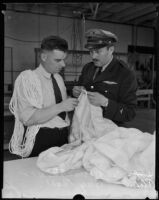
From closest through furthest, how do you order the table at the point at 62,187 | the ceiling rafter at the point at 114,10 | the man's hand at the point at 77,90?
1. the table at the point at 62,187
2. the ceiling rafter at the point at 114,10
3. the man's hand at the point at 77,90

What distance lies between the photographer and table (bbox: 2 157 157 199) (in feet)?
2.93

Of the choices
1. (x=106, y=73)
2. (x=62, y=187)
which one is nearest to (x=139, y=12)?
(x=106, y=73)

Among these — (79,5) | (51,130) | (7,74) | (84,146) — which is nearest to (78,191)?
(84,146)

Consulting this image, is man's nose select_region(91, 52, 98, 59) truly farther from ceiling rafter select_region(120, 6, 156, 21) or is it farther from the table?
the table

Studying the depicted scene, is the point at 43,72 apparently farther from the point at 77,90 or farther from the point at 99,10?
the point at 99,10

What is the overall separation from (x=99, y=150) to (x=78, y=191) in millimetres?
181

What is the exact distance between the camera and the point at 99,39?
42.0 inches

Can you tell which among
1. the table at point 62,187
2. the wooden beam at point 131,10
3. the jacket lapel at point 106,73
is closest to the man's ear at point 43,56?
the jacket lapel at point 106,73

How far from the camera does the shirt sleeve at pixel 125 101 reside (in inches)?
42.5

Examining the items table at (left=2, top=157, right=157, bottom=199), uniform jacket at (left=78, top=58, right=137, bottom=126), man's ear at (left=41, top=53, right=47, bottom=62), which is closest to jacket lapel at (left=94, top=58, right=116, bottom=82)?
uniform jacket at (left=78, top=58, right=137, bottom=126)

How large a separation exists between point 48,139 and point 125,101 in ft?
1.31

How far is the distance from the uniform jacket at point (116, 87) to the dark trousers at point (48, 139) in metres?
0.24

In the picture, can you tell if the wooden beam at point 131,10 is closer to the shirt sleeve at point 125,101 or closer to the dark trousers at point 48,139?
the shirt sleeve at point 125,101

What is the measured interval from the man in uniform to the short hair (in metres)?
0.10
